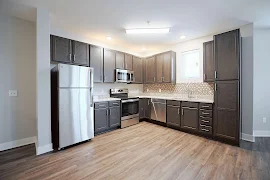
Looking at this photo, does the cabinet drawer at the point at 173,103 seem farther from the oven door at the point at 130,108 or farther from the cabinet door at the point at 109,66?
the cabinet door at the point at 109,66

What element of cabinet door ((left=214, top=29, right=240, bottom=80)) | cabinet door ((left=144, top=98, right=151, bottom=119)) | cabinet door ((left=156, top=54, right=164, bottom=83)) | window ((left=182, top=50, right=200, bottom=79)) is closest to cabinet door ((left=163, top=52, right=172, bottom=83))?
cabinet door ((left=156, top=54, right=164, bottom=83))

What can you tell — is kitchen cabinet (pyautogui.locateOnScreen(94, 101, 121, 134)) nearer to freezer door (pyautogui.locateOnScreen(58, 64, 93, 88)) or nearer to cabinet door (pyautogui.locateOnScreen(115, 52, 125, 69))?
freezer door (pyautogui.locateOnScreen(58, 64, 93, 88))

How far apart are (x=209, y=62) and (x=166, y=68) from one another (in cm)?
141

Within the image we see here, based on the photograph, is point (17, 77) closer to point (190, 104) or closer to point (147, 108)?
point (147, 108)

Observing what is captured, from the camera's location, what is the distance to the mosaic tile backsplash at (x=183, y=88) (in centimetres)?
394

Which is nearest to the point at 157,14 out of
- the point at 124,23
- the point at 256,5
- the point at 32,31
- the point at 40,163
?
the point at 124,23

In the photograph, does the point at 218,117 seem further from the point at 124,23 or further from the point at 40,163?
the point at 40,163

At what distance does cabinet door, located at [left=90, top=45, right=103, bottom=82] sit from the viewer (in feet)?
12.6

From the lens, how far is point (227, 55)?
310cm

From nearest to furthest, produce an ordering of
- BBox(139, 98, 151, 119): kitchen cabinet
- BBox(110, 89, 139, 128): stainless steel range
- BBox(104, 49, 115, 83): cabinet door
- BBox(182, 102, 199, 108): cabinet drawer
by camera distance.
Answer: BBox(182, 102, 199, 108): cabinet drawer, BBox(104, 49, 115, 83): cabinet door, BBox(110, 89, 139, 128): stainless steel range, BBox(139, 98, 151, 119): kitchen cabinet

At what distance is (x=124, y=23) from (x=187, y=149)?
10.3 feet

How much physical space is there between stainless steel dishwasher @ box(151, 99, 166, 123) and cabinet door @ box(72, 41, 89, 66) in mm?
2541

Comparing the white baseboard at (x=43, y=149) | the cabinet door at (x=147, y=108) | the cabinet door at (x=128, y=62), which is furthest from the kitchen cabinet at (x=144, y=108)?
the white baseboard at (x=43, y=149)

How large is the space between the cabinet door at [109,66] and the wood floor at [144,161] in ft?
6.24
